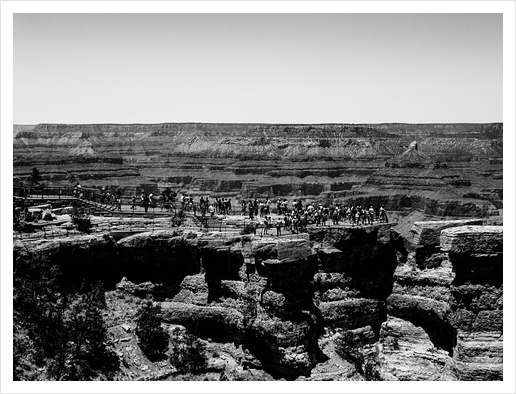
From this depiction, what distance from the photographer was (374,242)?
39.3m

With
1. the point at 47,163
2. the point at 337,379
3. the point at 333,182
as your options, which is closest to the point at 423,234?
the point at 337,379

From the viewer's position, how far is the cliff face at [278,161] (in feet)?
284

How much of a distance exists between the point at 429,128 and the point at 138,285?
12389 cm

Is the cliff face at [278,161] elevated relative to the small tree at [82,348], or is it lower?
elevated

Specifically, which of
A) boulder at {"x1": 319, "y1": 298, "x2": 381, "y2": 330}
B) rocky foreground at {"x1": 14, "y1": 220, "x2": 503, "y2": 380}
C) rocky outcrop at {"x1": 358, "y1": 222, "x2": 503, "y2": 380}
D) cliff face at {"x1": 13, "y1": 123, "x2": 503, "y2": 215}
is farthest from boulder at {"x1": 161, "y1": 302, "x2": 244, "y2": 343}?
cliff face at {"x1": 13, "y1": 123, "x2": 503, "y2": 215}

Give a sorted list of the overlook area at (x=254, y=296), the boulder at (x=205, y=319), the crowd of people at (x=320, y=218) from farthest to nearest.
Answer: the crowd of people at (x=320, y=218) < the boulder at (x=205, y=319) < the overlook area at (x=254, y=296)

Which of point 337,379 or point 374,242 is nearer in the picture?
point 337,379

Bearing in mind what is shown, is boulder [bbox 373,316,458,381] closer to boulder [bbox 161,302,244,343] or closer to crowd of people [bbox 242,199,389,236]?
crowd of people [bbox 242,199,389,236]

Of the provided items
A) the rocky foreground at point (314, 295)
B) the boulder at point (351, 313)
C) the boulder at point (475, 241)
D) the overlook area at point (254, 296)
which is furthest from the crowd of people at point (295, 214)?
the boulder at point (475, 241)

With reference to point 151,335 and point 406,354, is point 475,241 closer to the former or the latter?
point 406,354

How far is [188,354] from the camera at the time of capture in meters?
33.8

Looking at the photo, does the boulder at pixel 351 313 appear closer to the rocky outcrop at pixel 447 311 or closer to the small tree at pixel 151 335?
the rocky outcrop at pixel 447 311

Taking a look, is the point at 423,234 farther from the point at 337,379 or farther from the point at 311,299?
the point at 337,379

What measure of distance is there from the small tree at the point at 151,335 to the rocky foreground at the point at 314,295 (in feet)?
1.64
